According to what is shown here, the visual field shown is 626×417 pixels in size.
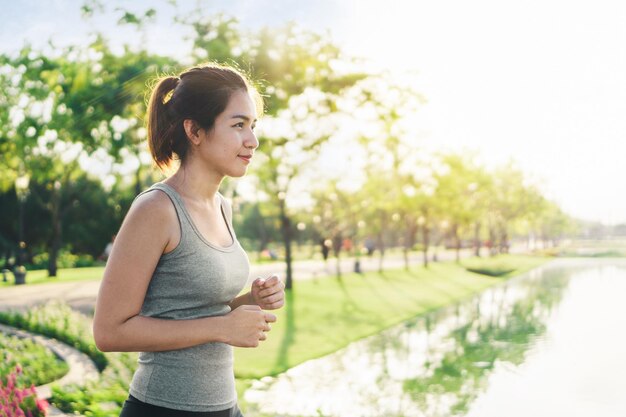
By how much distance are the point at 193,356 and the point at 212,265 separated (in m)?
0.26

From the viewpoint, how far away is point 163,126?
185 cm

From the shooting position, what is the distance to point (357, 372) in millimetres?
10383

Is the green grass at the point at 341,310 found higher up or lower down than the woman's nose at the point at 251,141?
lower down

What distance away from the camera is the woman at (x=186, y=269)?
5.19 feet

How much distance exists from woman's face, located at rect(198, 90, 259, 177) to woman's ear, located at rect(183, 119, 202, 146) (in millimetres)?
12

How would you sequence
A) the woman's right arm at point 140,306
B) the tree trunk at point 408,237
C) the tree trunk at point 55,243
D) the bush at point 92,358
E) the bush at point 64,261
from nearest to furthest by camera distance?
the woman's right arm at point 140,306 < the bush at point 92,358 < the tree trunk at point 55,243 < the tree trunk at point 408,237 < the bush at point 64,261

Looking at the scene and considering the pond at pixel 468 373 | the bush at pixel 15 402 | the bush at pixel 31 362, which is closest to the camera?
the bush at pixel 15 402

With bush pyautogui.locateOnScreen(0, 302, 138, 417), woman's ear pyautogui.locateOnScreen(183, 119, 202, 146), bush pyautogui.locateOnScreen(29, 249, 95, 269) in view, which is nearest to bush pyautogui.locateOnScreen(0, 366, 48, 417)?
bush pyautogui.locateOnScreen(0, 302, 138, 417)

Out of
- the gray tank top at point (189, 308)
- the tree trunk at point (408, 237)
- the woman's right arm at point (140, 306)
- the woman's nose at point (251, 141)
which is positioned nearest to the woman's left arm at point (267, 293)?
the gray tank top at point (189, 308)

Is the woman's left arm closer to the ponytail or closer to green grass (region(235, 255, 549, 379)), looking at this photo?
the ponytail

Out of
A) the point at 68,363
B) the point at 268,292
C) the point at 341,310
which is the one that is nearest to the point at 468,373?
the point at 68,363

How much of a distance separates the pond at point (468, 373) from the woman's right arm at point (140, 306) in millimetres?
6384

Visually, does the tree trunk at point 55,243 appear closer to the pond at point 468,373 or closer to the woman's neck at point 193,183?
the pond at point 468,373

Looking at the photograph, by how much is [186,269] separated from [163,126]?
45cm
